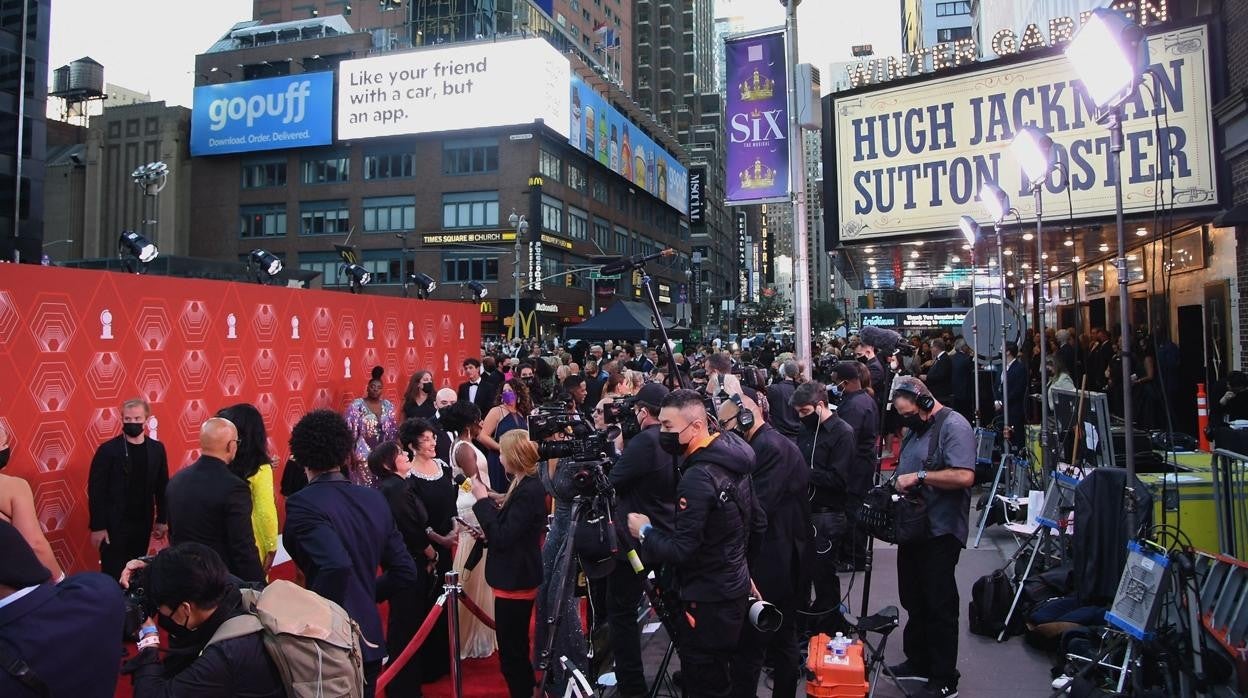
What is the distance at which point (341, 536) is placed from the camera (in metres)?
3.80

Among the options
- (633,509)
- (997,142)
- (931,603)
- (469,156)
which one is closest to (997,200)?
(997,142)

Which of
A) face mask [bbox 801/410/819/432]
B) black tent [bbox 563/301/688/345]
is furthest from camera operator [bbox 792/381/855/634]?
black tent [bbox 563/301/688/345]

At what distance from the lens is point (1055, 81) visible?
13.8m

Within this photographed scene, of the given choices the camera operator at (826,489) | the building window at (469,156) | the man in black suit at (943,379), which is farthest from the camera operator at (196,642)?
the building window at (469,156)

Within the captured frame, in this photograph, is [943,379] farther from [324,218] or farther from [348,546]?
[324,218]

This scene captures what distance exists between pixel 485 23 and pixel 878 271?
147 ft

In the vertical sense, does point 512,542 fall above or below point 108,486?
below

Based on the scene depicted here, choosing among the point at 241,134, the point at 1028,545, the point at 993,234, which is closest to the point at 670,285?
the point at 241,134

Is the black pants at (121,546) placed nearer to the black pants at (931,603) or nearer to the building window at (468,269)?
the black pants at (931,603)

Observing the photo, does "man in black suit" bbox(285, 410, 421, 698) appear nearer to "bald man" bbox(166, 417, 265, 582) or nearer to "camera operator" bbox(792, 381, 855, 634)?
"bald man" bbox(166, 417, 265, 582)

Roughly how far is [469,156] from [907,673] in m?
52.5

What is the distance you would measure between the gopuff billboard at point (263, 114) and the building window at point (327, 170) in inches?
57.5

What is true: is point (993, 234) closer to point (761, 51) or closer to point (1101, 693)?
point (761, 51)

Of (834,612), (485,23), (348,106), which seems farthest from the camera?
(485,23)
